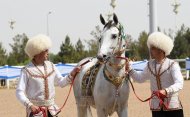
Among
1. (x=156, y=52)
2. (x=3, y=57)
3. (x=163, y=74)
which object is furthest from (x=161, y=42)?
(x=3, y=57)

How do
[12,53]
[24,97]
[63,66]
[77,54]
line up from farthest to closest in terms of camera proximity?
[12,53] < [77,54] < [63,66] < [24,97]

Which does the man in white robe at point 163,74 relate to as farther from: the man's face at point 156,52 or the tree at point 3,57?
the tree at point 3,57

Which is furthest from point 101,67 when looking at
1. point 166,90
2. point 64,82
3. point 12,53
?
point 12,53

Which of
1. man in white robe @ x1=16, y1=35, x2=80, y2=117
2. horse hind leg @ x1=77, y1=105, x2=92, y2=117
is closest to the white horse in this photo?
man in white robe @ x1=16, y1=35, x2=80, y2=117

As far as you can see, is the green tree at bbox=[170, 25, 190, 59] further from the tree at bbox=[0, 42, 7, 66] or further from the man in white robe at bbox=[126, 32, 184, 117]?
the man in white robe at bbox=[126, 32, 184, 117]

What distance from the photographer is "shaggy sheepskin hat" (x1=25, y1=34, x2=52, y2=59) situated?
6250mm

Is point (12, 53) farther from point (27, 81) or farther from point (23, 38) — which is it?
point (27, 81)

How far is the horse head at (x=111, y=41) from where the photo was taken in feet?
24.5

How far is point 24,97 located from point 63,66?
874 inches

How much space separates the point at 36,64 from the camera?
6469mm

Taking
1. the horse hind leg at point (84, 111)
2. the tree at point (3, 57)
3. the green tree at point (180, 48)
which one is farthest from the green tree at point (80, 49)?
the horse hind leg at point (84, 111)

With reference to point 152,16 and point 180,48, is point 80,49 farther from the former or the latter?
point 152,16

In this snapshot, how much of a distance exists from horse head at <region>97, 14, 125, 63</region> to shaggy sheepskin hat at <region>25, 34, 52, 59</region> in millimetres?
1233

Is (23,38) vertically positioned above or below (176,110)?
above
